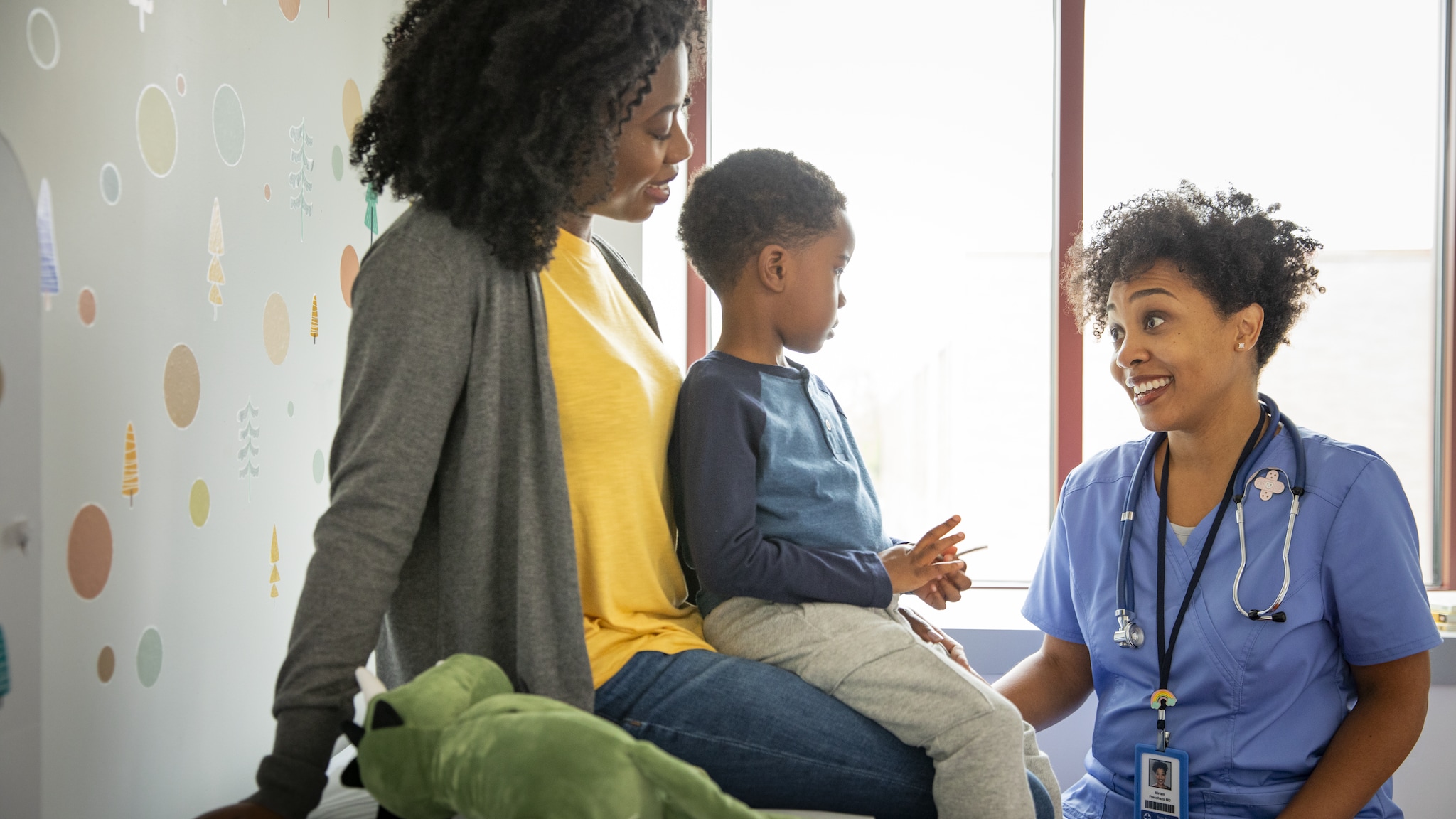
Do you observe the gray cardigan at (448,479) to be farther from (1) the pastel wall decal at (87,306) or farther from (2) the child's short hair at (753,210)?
(2) the child's short hair at (753,210)

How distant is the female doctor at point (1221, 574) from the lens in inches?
57.7

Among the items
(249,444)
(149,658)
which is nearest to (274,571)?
(249,444)

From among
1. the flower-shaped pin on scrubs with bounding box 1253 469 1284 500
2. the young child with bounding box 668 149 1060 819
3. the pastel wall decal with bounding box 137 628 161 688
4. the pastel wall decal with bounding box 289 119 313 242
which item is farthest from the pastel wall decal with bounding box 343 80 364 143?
the flower-shaped pin on scrubs with bounding box 1253 469 1284 500

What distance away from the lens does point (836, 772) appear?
110cm

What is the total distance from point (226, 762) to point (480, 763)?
2.76 ft

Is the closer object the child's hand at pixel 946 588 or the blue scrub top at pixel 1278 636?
the child's hand at pixel 946 588

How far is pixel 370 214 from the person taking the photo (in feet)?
6.19

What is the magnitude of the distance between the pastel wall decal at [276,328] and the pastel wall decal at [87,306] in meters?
0.39

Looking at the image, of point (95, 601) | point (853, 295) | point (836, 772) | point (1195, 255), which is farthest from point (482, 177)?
point (853, 295)

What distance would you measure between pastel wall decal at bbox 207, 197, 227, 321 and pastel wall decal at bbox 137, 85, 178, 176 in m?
0.11

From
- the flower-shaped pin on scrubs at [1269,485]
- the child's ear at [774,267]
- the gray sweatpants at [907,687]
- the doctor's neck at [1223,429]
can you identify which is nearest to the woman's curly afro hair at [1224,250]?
the doctor's neck at [1223,429]

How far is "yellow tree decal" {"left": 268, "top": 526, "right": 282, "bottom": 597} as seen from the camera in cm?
151

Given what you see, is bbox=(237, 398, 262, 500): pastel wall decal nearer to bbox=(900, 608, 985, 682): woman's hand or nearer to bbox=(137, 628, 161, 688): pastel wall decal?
bbox=(137, 628, 161, 688): pastel wall decal

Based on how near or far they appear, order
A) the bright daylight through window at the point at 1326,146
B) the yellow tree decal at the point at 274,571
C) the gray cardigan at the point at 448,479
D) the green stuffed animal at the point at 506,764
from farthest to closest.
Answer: the bright daylight through window at the point at 1326,146
the yellow tree decal at the point at 274,571
the gray cardigan at the point at 448,479
the green stuffed animal at the point at 506,764
